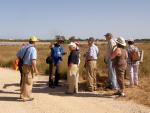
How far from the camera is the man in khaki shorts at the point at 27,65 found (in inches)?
486

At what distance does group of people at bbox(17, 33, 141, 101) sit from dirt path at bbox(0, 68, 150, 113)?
0.50 meters

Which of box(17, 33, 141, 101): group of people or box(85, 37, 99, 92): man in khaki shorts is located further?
box(85, 37, 99, 92): man in khaki shorts

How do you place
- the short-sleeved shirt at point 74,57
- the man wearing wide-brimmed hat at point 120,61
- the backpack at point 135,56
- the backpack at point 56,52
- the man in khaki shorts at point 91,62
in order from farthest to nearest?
the backpack at point 56,52, the backpack at point 135,56, the man in khaki shorts at point 91,62, the short-sleeved shirt at point 74,57, the man wearing wide-brimmed hat at point 120,61

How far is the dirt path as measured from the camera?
1091 cm

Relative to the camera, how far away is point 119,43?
42.3 ft

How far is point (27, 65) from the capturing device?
1238cm

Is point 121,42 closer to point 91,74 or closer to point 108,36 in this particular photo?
point 108,36

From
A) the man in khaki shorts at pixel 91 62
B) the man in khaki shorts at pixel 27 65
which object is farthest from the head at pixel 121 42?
the man in khaki shorts at pixel 27 65

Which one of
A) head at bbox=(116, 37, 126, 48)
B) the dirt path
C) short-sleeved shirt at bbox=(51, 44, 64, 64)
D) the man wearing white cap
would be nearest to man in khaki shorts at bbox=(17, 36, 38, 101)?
the dirt path

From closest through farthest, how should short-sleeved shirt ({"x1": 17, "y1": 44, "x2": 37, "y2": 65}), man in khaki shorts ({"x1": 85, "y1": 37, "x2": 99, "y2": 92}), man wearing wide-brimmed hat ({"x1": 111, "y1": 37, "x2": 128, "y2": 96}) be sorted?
short-sleeved shirt ({"x1": 17, "y1": 44, "x2": 37, "y2": 65}) → man wearing wide-brimmed hat ({"x1": 111, "y1": 37, "x2": 128, "y2": 96}) → man in khaki shorts ({"x1": 85, "y1": 37, "x2": 99, "y2": 92})

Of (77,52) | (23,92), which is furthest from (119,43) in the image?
(23,92)

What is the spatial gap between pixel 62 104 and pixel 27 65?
1.66 m

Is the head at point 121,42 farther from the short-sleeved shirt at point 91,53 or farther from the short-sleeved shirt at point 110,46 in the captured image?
the short-sleeved shirt at point 91,53

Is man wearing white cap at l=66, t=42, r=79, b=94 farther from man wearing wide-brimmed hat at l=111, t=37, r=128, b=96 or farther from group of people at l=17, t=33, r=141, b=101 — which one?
man wearing wide-brimmed hat at l=111, t=37, r=128, b=96
